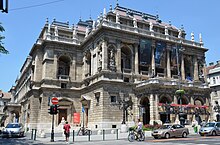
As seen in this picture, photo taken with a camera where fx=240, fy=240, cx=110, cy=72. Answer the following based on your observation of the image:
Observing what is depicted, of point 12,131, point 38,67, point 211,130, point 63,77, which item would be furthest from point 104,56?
point 211,130

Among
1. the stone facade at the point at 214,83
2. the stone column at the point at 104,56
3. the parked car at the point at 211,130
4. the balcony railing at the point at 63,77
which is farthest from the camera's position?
the stone facade at the point at 214,83

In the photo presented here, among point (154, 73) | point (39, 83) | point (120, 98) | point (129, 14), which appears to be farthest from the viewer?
point (129, 14)

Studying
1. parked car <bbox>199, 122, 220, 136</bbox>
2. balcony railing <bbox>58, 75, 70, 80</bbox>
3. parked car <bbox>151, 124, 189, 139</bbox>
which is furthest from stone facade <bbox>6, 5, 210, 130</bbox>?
parked car <bbox>151, 124, 189, 139</bbox>

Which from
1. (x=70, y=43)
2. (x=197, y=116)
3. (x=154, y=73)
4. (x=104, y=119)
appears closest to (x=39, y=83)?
(x=70, y=43)

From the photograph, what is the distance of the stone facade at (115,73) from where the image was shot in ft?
→ 122

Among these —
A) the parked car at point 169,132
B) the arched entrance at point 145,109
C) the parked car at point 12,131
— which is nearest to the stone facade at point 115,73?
the arched entrance at point 145,109

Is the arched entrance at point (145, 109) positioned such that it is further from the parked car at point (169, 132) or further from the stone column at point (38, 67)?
the stone column at point (38, 67)

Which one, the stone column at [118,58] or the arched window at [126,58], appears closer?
the stone column at [118,58]

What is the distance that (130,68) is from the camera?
1642 inches

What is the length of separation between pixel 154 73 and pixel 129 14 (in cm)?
1455

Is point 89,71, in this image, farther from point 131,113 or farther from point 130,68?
point 131,113

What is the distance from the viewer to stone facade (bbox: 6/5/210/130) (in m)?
37.1

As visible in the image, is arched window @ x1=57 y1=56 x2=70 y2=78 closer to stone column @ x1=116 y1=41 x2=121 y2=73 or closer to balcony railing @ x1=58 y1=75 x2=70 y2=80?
balcony railing @ x1=58 y1=75 x2=70 y2=80

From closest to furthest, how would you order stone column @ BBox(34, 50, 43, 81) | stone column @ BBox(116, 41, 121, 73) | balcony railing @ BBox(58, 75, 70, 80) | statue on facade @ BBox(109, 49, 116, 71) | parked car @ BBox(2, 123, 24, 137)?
parked car @ BBox(2, 123, 24, 137) → statue on facade @ BBox(109, 49, 116, 71) → stone column @ BBox(116, 41, 121, 73) → balcony railing @ BBox(58, 75, 70, 80) → stone column @ BBox(34, 50, 43, 81)
